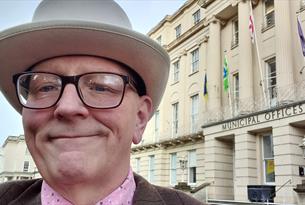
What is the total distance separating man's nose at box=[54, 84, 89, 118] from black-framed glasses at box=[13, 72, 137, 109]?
0.6 inches

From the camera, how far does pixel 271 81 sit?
14.7 metres

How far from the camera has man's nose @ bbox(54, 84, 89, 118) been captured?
118 centimetres

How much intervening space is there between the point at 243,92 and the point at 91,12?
14.6 meters

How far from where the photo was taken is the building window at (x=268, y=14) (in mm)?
Result: 15270

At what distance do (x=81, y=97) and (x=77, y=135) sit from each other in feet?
0.44

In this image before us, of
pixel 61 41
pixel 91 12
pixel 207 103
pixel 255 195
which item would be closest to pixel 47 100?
pixel 61 41

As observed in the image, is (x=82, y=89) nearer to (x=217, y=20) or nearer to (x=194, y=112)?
(x=217, y=20)

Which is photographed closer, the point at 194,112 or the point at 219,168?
the point at 219,168

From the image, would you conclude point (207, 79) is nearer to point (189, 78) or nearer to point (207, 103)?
point (207, 103)

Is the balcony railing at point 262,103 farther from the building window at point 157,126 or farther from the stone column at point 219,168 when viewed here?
the building window at point 157,126

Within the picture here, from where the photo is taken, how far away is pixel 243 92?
1529cm

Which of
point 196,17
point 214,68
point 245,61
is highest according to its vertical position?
point 196,17

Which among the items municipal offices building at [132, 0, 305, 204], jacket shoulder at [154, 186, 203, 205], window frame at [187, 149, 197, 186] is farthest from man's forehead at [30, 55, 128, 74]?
window frame at [187, 149, 197, 186]

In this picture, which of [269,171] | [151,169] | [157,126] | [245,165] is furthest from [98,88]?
[157,126]
